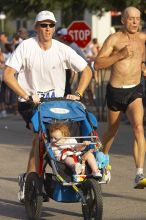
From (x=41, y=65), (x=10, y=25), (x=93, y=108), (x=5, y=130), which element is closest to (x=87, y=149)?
(x=41, y=65)

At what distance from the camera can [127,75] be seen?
9.83 meters

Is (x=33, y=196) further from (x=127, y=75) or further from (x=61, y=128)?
(x=127, y=75)

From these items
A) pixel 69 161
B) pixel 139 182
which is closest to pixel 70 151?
pixel 69 161

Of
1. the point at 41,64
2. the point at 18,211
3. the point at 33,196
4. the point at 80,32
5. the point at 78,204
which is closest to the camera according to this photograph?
the point at 33,196

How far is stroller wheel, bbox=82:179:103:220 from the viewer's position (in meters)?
Answer: 7.50

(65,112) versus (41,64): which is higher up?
(41,64)

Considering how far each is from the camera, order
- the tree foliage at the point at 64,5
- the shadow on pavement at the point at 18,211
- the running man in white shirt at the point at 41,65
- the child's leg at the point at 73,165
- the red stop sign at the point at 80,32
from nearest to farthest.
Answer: the child's leg at the point at 73,165
the shadow on pavement at the point at 18,211
the running man in white shirt at the point at 41,65
the red stop sign at the point at 80,32
the tree foliage at the point at 64,5

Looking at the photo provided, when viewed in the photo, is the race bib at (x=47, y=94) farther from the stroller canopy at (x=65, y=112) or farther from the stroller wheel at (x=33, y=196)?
the stroller wheel at (x=33, y=196)

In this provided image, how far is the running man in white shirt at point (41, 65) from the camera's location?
8.67 meters

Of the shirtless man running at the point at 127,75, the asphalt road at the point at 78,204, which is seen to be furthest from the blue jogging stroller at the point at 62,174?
the shirtless man running at the point at 127,75

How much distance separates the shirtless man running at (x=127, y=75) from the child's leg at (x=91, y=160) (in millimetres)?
1694

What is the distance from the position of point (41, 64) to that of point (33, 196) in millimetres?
1354

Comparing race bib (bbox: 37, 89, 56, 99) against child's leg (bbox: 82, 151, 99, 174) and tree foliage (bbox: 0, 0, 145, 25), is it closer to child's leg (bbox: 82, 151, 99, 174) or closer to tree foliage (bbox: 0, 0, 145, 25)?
child's leg (bbox: 82, 151, 99, 174)

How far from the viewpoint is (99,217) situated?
749 cm
